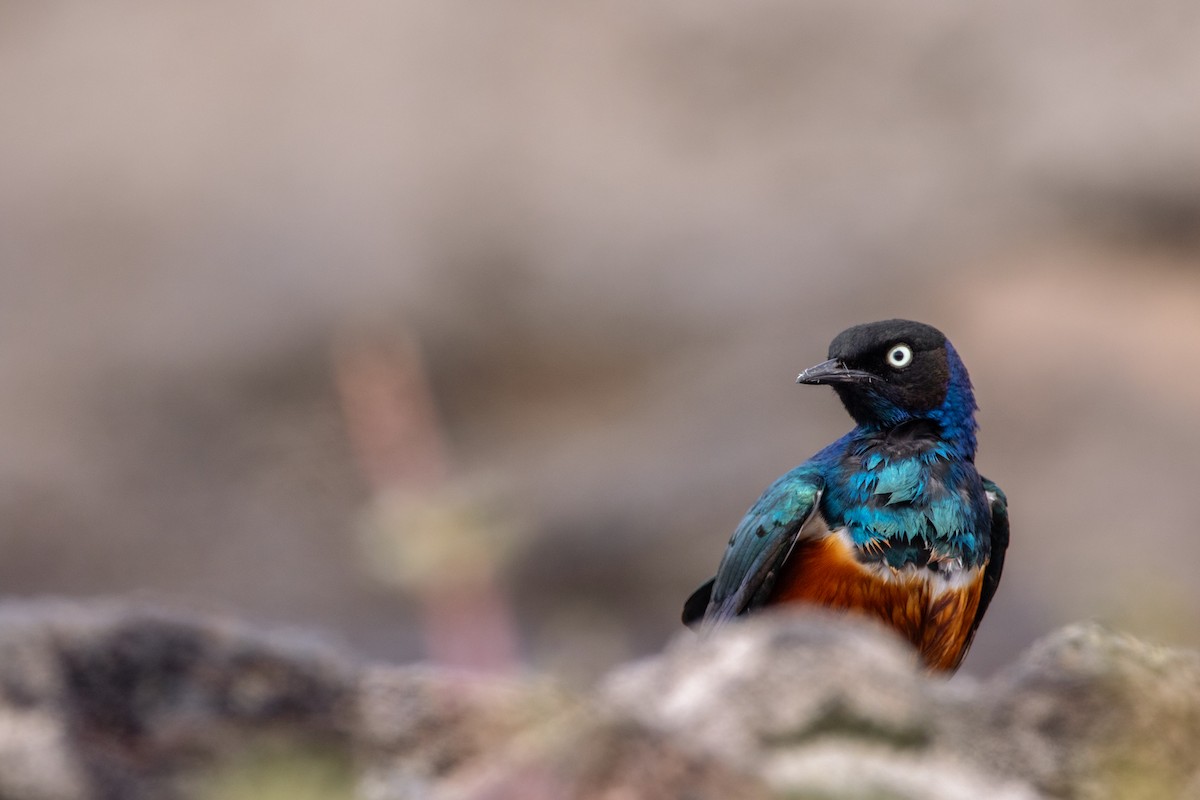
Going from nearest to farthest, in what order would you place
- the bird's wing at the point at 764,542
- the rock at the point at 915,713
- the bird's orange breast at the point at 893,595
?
the rock at the point at 915,713
the bird's orange breast at the point at 893,595
the bird's wing at the point at 764,542

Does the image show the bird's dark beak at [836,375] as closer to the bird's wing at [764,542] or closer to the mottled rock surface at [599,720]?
the bird's wing at [764,542]

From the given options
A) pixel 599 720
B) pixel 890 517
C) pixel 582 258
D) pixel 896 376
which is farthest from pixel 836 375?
pixel 582 258

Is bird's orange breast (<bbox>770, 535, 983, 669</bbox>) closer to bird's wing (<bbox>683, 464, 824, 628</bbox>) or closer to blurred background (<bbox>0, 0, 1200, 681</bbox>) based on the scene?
bird's wing (<bbox>683, 464, 824, 628</bbox>)

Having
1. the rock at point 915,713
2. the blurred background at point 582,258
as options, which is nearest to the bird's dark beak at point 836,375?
the rock at point 915,713

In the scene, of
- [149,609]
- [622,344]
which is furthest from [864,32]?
[149,609]

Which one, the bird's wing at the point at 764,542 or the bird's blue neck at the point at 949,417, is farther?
the bird's blue neck at the point at 949,417

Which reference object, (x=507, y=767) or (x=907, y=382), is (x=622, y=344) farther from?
(x=507, y=767)

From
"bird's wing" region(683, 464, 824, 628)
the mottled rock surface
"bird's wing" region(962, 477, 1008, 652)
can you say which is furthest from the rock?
"bird's wing" region(962, 477, 1008, 652)

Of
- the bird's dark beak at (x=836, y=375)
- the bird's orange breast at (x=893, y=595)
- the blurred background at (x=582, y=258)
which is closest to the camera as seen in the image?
the bird's orange breast at (x=893, y=595)
